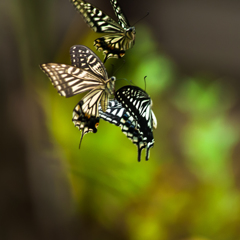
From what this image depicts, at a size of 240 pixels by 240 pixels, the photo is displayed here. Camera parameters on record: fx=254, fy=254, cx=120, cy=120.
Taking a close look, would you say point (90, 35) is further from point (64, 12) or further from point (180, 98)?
point (180, 98)

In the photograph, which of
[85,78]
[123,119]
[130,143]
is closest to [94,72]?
[85,78]

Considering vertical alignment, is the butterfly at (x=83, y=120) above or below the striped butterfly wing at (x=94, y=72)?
below

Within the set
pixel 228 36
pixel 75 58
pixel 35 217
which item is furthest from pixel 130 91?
pixel 35 217

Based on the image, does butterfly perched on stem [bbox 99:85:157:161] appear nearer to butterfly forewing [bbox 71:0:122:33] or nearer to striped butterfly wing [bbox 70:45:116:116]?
striped butterfly wing [bbox 70:45:116:116]

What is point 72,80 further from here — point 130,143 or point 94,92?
point 130,143

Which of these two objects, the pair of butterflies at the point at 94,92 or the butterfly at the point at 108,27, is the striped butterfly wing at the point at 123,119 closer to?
the pair of butterflies at the point at 94,92

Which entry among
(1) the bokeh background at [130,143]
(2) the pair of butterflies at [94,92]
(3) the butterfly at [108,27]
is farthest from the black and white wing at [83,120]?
(1) the bokeh background at [130,143]
